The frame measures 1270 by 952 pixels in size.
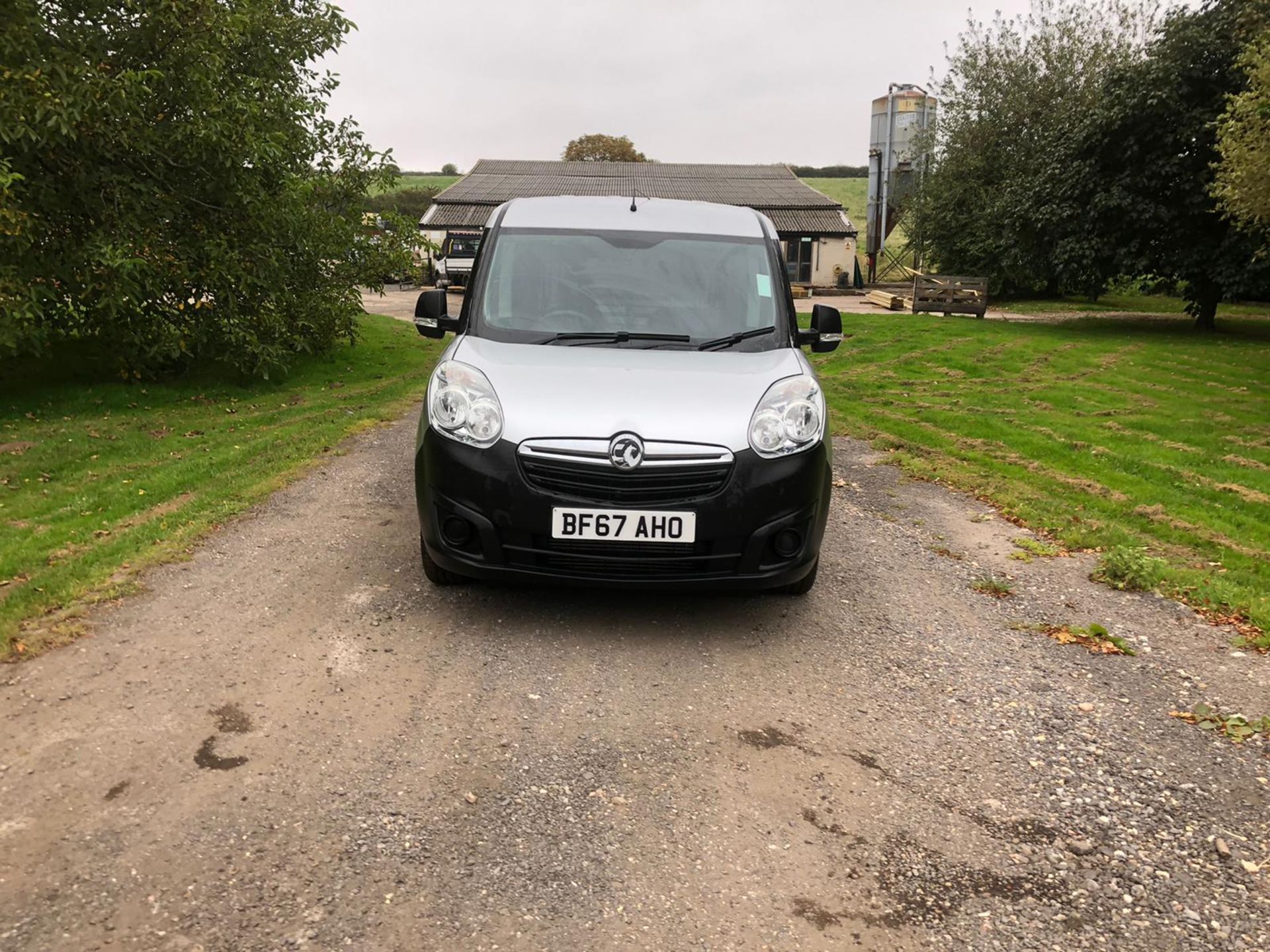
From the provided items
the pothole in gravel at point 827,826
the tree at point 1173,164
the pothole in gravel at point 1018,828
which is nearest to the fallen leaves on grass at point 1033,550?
the pothole in gravel at point 1018,828

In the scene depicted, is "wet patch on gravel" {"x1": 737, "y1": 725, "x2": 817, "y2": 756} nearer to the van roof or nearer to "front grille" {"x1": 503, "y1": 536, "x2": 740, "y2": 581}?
"front grille" {"x1": 503, "y1": 536, "x2": 740, "y2": 581}

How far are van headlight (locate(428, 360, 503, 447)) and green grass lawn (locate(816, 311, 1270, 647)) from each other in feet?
13.1

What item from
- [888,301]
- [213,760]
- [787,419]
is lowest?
[213,760]

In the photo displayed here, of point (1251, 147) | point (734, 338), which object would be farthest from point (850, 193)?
point (734, 338)

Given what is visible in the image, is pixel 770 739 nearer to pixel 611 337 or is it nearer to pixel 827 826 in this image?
pixel 827 826

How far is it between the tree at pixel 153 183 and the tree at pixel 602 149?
6266 cm

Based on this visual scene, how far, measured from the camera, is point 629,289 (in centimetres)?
521

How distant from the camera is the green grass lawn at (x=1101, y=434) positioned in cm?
646

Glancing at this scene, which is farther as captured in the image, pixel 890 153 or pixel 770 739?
pixel 890 153

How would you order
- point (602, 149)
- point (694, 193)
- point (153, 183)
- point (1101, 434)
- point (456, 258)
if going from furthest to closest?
point (602, 149)
point (694, 193)
point (456, 258)
point (153, 183)
point (1101, 434)

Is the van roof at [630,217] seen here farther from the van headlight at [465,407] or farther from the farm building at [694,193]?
the farm building at [694,193]

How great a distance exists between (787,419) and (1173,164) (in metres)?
23.5

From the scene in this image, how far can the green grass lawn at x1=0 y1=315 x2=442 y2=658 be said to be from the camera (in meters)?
5.15

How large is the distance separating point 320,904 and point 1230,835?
2827mm
